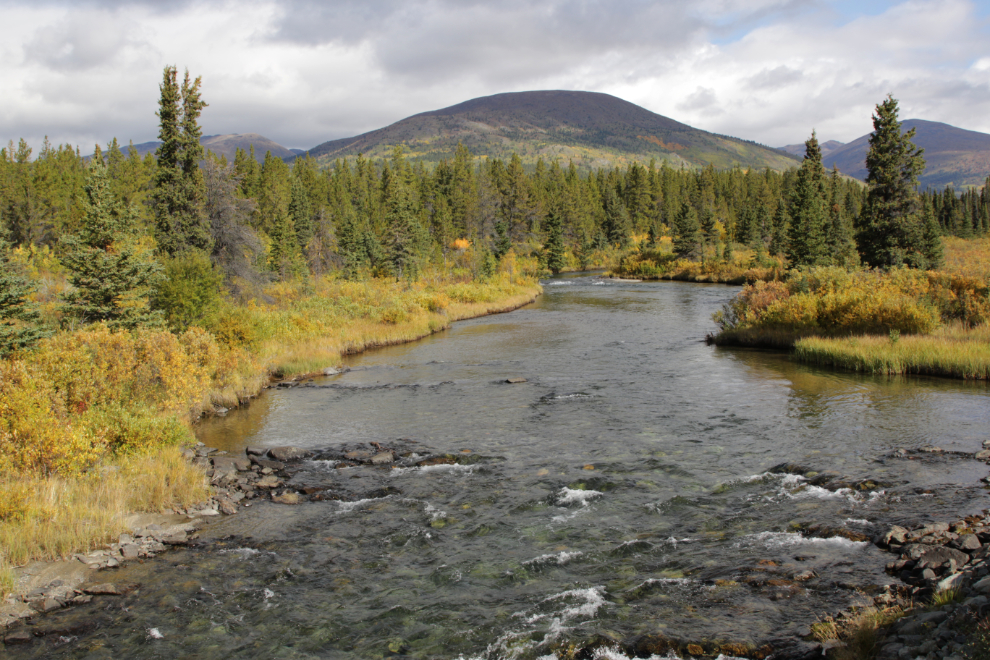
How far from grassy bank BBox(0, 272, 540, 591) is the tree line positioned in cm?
214

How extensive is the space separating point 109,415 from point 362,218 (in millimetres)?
81502

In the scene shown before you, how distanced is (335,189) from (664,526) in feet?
347

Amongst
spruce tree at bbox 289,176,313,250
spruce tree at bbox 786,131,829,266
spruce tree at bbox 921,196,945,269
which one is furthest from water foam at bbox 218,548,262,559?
spruce tree at bbox 289,176,313,250

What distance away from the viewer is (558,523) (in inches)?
448

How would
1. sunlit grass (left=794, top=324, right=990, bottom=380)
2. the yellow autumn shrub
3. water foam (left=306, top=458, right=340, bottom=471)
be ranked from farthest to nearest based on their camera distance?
sunlit grass (left=794, top=324, right=990, bottom=380), water foam (left=306, top=458, right=340, bottom=471), the yellow autumn shrub

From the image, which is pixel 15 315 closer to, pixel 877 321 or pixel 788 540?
pixel 788 540

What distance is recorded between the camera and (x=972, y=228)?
108 meters

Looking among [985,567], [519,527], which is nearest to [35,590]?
[519,527]

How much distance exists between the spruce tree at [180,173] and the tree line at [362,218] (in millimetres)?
81

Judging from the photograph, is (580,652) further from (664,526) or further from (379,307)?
(379,307)

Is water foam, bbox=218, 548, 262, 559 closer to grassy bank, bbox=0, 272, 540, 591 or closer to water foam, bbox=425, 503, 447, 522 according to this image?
grassy bank, bbox=0, 272, 540, 591

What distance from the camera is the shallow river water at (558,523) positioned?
27.0 ft

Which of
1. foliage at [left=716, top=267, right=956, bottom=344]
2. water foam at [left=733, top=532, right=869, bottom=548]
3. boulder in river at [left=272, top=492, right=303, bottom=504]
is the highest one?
foliage at [left=716, top=267, right=956, bottom=344]

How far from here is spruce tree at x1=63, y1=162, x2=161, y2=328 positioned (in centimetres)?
2098
